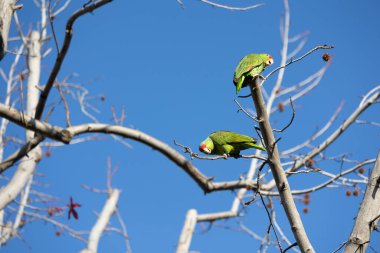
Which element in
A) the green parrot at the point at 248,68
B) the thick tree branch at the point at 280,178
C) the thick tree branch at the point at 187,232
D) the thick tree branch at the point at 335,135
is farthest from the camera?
the thick tree branch at the point at 187,232

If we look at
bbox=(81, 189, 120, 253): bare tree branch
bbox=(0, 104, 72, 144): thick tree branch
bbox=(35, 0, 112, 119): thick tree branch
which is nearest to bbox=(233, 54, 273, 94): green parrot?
bbox=(35, 0, 112, 119): thick tree branch

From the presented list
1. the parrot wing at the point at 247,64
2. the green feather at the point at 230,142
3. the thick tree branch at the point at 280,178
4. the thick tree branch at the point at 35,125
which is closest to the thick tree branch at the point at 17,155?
the thick tree branch at the point at 35,125

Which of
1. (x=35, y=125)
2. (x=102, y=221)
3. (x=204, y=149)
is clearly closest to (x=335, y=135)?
(x=204, y=149)

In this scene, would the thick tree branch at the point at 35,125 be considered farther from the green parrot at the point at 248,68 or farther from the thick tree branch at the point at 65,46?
the green parrot at the point at 248,68

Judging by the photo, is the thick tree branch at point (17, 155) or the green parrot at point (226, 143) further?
the thick tree branch at point (17, 155)

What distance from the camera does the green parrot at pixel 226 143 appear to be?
2.62 metres

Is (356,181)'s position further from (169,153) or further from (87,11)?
(87,11)

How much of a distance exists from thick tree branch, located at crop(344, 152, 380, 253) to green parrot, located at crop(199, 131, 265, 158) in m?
0.70

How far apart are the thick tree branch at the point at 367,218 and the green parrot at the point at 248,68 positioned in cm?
78

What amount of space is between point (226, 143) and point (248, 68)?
1.89 feet

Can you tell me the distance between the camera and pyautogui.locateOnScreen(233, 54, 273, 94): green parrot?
2270 mm

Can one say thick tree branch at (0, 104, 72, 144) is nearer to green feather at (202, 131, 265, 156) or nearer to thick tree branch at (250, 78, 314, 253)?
green feather at (202, 131, 265, 156)

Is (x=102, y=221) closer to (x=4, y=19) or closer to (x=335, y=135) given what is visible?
(x=335, y=135)

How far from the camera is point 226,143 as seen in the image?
8.77ft
